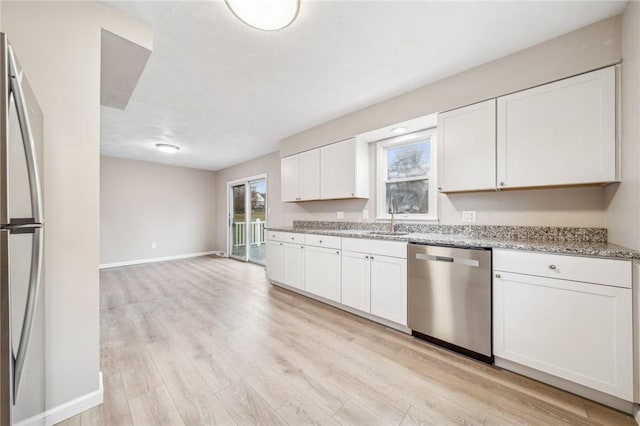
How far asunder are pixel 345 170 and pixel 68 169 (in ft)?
8.43

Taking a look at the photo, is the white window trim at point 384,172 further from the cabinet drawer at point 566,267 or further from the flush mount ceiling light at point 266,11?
the flush mount ceiling light at point 266,11

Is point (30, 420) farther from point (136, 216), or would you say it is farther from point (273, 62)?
point (136, 216)

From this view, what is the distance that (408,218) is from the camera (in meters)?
2.93

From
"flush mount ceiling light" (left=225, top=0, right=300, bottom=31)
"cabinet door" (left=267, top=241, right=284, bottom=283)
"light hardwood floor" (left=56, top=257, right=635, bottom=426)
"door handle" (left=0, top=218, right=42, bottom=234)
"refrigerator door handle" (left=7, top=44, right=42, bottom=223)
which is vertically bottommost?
"light hardwood floor" (left=56, top=257, right=635, bottom=426)

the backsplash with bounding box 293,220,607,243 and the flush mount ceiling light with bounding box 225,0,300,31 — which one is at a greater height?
the flush mount ceiling light with bounding box 225,0,300,31

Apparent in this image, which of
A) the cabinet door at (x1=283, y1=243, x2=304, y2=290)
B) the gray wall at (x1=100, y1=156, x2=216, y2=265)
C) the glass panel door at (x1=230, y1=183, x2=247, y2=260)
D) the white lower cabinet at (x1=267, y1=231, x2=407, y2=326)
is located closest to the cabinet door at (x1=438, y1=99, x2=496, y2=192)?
the white lower cabinet at (x1=267, y1=231, x2=407, y2=326)

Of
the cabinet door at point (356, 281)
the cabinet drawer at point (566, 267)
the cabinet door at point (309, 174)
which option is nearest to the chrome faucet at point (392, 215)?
the cabinet door at point (356, 281)

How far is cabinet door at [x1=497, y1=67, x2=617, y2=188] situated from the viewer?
1.64m

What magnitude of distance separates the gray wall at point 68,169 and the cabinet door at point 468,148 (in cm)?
269

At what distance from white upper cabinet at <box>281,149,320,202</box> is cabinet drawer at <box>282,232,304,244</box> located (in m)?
0.61

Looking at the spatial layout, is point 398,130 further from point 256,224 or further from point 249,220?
point 249,220

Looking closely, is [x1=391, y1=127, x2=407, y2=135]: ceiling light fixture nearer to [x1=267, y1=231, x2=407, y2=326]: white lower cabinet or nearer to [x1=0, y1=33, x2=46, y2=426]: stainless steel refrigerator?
[x1=267, y1=231, x2=407, y2=326]: white lower cabinet

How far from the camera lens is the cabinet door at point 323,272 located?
9.39 ft

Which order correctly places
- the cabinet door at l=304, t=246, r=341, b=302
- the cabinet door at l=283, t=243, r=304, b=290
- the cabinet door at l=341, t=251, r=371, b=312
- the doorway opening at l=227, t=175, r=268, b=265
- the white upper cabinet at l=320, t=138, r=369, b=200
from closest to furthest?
the cabinet door at l=341, t=251, r=371, b=312, the cabinet door at l=304, t=246, r=341, b=302, the white upper cabinet at l=320, t=138, r=369, b=200, the cabinet door at l=283, t=243, r=304, b=290, the doorway opening at l=227, t=175, r=268, b=265
